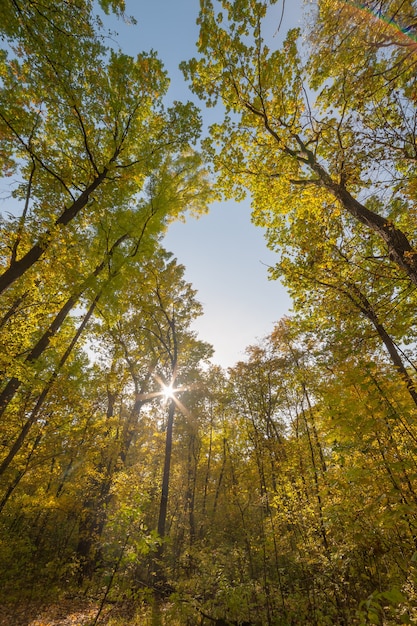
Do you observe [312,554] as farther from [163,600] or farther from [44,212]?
[44,212]

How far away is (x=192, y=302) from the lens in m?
11.7

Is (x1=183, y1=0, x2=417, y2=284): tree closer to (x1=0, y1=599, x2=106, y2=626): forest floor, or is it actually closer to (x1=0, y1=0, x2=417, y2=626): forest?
(x1=0, y1=0, x2=417, y2=626): forest

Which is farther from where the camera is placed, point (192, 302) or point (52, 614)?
point (192, 302)

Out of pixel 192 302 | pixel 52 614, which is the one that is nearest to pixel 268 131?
pixel 192 302

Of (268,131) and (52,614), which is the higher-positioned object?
(268,131)

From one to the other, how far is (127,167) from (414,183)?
249 inches

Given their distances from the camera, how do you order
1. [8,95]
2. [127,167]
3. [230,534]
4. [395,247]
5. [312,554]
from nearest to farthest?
[395,247] < [312,554] < [8,95] < [127,167] < [230,534]

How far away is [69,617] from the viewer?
616 cm

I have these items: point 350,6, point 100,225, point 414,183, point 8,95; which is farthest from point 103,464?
point 350,6

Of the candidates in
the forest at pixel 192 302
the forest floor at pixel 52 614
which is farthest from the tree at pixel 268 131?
the forest floor at pixel 52 614

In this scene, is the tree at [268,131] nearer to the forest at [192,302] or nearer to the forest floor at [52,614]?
the forest at [192,302]

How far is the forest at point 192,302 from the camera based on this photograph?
3512 mm

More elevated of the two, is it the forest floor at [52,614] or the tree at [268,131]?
the tree at [268,131]

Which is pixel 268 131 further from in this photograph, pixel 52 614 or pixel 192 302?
pixel 52 614
